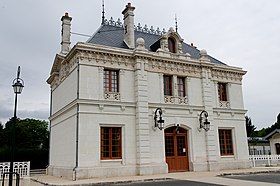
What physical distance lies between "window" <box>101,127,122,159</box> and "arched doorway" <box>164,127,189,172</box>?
9.23 ft

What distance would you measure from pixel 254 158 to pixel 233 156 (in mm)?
2229

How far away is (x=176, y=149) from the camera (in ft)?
52.6

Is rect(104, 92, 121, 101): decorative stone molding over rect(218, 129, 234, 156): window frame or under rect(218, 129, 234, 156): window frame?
over

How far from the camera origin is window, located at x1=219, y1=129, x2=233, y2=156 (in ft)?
57.4

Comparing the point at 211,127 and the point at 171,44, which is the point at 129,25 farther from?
the point at 211,127

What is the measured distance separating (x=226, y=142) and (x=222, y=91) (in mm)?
3275

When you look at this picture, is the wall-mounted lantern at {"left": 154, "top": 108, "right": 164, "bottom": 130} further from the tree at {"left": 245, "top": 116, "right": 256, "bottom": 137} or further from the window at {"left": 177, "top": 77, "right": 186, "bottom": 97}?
the tree at {"left": 245, "top": 116, "right": 256, "bottom": 137}

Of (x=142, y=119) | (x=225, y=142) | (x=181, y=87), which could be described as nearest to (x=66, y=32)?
(x=142, y=119)

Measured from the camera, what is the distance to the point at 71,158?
45.9ft

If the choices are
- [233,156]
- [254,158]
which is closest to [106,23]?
[233,156]

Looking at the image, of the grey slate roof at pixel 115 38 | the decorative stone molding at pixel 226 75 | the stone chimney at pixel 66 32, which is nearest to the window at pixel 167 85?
the grey slate roof at pixel 115 38

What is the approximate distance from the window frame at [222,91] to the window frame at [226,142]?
2076 mm

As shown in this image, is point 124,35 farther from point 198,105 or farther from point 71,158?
point 71,158

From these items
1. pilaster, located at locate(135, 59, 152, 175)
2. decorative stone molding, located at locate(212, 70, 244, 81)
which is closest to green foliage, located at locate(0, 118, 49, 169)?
pilaster, located at locate(135, 59, 152, 175)
